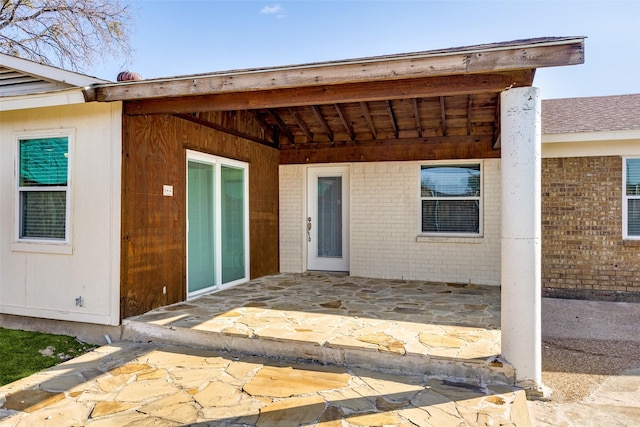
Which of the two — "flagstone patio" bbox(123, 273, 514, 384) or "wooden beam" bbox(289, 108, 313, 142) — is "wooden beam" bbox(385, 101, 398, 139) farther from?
"flagstone patio" bbox(123, 273, 514, 384)

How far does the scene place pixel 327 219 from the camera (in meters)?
8.67

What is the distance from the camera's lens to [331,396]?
3.26 metres

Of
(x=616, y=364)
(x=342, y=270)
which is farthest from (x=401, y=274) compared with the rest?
(x=616, y=364)

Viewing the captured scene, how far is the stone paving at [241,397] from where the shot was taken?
9.60 feet

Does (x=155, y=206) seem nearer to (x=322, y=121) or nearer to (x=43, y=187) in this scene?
(x=43, y=187)

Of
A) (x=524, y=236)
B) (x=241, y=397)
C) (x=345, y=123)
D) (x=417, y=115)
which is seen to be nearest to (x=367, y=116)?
(x=345, y=123)

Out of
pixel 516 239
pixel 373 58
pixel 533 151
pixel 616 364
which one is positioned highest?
pixel 373 58

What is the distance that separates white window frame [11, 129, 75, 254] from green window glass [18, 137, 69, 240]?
3 cm

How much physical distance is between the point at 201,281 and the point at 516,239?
4.59m

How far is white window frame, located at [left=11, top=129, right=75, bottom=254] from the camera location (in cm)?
505

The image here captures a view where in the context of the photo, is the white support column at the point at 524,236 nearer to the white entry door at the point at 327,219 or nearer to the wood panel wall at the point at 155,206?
the wood panel wall at the point at 155,206

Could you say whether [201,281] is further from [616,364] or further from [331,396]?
[616,364]

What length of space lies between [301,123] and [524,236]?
5.13 m

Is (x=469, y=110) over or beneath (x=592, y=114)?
beneath
